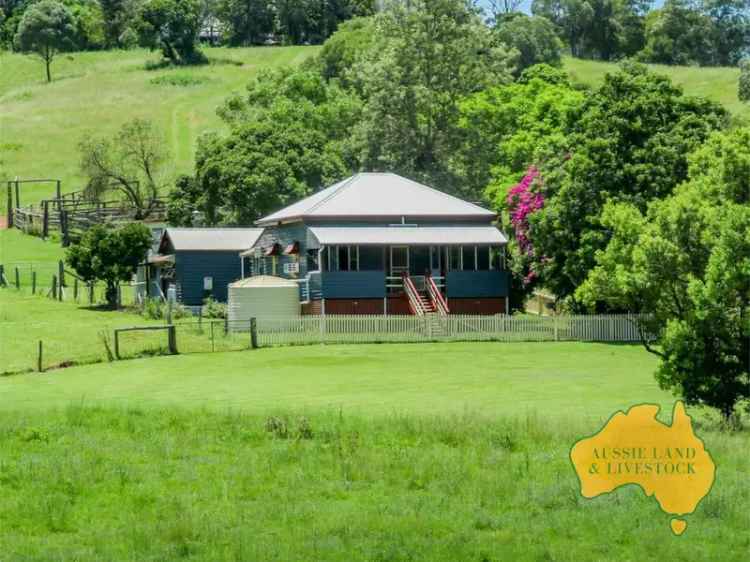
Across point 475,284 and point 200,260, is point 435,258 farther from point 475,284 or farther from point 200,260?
point 200,260

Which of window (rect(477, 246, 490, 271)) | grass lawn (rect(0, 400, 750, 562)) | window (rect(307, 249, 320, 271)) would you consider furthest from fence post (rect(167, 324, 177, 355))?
window (rect(477, 246, 490, 271))

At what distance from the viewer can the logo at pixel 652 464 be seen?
68.8ft

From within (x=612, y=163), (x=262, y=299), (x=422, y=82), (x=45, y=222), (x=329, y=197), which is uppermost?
(x=422, y=82)

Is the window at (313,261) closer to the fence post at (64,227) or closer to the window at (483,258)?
the window at (483,258)

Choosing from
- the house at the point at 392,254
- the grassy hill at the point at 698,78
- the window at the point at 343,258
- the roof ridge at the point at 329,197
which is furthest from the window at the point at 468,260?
the grassy hill at the point at 698,78

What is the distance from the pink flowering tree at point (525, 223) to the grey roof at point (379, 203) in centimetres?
327

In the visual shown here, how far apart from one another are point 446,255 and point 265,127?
21.9 meters

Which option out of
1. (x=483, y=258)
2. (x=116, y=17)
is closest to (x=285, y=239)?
(x=483, y=258)

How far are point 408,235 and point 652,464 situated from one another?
41.3 meters

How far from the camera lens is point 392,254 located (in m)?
63.8

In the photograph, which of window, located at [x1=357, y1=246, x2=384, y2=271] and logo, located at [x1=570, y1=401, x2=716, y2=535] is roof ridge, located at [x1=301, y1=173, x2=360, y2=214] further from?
logo, located at [x1=570, y1=401, x2=716, y2=535]

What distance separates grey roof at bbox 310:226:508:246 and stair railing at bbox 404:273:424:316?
1.79 meters

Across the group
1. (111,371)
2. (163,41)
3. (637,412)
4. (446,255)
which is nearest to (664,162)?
(446,255)

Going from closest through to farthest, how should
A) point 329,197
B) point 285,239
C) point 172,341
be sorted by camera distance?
point 172,341
point 329,197
point 285,239
